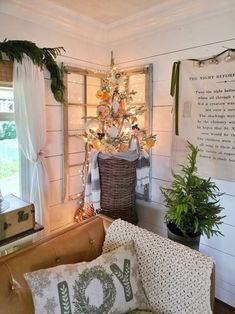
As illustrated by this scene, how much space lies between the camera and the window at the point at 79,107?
2240mm

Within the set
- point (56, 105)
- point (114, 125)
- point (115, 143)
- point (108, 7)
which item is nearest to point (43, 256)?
point (115, 143)

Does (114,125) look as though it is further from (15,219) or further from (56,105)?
(15,219)

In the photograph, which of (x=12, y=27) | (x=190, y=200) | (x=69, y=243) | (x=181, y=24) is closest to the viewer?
(x=69, y=243)

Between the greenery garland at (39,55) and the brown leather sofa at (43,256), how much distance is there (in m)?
1.20

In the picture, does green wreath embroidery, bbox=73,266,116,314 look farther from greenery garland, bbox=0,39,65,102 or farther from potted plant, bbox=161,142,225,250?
greenery garland, bbox=0,39,65,102

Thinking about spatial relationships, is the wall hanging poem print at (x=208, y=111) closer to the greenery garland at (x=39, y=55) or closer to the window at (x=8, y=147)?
the greenery garland at (x=39, y=55)

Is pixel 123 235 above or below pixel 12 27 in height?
below

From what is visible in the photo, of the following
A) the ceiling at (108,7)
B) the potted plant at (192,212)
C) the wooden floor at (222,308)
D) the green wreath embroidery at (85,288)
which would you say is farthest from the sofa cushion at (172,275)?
the ceiling at (108,7)

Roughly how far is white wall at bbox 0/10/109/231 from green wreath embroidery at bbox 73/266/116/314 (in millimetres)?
1212

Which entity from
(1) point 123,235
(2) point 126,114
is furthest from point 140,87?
(1) point 123,235

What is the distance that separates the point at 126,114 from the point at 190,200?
0.89m

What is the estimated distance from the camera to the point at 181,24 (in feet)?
6.55

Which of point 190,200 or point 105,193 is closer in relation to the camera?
point 190,200

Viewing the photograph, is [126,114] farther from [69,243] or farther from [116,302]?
[116,302]
